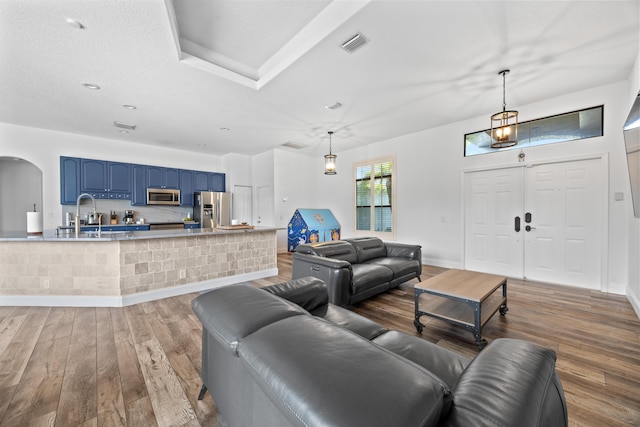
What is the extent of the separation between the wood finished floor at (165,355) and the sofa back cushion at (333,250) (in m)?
0.68

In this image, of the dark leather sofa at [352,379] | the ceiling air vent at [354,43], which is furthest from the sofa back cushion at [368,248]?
the dark leather sofa at [352,379]

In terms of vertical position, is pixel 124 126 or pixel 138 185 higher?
pixel 124 126

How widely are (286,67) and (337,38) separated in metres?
0.75

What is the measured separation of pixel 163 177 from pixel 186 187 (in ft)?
1.88

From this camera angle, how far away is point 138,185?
6.07 metres

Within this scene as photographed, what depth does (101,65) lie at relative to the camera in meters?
2.93

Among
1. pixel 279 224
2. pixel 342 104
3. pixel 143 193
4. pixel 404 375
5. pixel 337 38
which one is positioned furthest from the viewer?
pixel 279 224

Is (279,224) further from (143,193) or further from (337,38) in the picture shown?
(337,38)

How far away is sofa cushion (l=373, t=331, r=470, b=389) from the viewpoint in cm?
122

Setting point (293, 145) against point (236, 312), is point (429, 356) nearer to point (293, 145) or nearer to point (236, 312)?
point (236, 312)

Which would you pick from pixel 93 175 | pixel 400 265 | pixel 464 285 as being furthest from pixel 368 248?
pixel 93 175

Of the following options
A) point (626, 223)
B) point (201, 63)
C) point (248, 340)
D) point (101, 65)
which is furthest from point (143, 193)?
point (626, 223)

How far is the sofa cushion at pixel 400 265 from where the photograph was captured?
3.62 meters

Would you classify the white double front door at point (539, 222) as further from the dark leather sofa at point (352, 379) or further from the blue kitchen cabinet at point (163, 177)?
the blue kitchen cabinet at point (163, 177)
